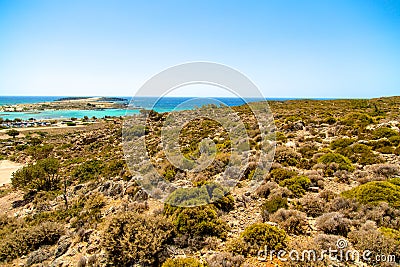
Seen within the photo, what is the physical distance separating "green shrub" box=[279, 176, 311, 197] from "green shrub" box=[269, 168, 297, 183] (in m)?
0.52

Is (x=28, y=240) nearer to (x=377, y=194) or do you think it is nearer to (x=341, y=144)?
(x=377, y=194)

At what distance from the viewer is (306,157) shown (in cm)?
1190

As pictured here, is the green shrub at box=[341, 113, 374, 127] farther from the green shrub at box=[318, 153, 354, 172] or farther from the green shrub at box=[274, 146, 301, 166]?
the green shrub at box=[274, 146, 301, 166]

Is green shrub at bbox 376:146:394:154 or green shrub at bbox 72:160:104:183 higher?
A: green shrub at bbox 376:146:394:154

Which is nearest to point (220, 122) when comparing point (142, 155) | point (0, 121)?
point (142, 155)

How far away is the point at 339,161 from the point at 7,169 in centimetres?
2857

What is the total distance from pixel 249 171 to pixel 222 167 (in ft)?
4.88

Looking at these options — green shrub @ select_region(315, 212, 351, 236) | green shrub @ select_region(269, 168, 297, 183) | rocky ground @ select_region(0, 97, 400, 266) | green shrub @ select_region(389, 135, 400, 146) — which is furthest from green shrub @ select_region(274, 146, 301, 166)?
green shrub @ select_region(389, 135, 400, 146)

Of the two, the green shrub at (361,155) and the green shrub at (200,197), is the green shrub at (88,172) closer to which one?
the green shrub at (200,197)

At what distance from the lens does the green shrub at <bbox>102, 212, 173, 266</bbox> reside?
18.1ft

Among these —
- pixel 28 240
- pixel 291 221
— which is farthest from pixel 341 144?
pixel 28 240

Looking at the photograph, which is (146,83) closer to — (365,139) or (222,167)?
(222,167)

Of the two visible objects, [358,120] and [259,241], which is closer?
[259,241]

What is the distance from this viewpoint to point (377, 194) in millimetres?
6461
